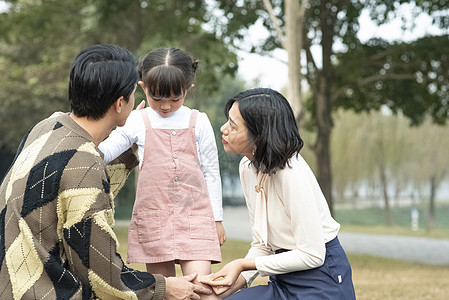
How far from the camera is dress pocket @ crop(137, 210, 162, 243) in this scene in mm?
3117

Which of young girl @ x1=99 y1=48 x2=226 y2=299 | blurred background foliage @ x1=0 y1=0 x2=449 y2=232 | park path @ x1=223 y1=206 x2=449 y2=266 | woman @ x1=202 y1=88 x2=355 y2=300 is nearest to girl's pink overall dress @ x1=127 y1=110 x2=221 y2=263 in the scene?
young girl @ x1=99 y1=48 x2=226 y2=299

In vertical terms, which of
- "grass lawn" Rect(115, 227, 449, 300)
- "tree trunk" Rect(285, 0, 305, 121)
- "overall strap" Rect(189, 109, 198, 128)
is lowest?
"grass lawn" Rect(115, 227, 449, 300)

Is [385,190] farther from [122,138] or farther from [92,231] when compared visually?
[92,231]

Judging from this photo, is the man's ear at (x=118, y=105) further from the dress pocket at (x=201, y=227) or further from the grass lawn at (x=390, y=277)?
the grass lawn at (x=390, y=277)

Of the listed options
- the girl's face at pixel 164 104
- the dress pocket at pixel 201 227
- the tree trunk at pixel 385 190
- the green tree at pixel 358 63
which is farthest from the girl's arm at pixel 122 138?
the tree trunk at pixel 385 190

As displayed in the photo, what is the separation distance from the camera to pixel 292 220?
8.09 feet

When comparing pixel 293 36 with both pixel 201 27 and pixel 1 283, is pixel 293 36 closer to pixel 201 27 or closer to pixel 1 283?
pixel 201 27

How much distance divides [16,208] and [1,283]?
28 centimetres

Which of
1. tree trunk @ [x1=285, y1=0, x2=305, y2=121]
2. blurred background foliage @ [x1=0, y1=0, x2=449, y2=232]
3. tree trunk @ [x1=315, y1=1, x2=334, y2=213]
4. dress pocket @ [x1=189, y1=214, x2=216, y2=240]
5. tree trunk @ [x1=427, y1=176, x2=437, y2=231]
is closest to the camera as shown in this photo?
dress pocket @ [x1=189, y1=214, x2=216, y2=240]

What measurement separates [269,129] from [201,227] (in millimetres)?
850

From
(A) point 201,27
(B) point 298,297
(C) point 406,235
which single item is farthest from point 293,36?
(C) point 406,235


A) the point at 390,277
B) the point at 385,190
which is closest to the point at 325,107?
the point at 390,277

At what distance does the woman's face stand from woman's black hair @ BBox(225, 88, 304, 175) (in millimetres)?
24

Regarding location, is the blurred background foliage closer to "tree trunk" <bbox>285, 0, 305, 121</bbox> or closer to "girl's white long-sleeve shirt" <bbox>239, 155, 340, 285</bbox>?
"tree trunk" <bbox>285, 0, 305, 121</bbox>
